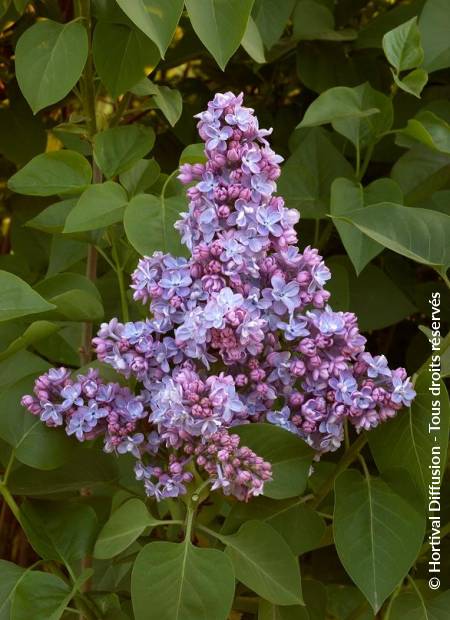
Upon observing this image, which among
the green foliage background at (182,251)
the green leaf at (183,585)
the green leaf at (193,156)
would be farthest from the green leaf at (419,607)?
the green leaf at (193,156)

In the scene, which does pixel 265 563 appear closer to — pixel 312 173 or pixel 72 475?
pixel 72 475

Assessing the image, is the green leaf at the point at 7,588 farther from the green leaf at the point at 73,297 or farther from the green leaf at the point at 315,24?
the green leaf at the point at 315,24

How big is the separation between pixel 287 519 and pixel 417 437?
0.13 metres

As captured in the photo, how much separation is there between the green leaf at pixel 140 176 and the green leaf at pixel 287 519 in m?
0.31

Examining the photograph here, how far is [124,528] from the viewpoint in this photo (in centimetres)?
74

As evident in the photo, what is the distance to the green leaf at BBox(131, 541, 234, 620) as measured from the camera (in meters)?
0.70

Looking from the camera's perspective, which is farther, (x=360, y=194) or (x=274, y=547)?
(x=360, y=194)

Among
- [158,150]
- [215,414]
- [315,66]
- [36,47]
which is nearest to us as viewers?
[215,414]

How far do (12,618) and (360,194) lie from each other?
1.68 feet

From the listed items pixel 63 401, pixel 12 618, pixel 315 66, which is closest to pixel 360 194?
pixel 315 66

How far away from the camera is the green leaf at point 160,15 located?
2.62 feet

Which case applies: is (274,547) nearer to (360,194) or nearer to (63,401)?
(63,401)

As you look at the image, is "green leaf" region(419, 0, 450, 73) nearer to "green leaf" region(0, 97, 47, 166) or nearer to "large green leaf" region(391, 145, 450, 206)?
"large green leaf" region(391, 145, 450, 206)

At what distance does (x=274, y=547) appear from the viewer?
0.75 m
